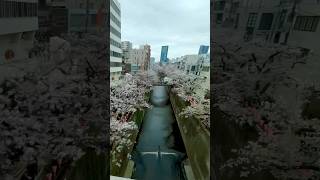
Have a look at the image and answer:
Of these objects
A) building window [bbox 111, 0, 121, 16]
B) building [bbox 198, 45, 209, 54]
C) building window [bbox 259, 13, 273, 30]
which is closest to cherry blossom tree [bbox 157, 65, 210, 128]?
building [bbox 198, 45, 209, 54]

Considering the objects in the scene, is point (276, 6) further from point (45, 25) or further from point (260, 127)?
point (45, 25)

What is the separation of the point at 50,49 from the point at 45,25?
0.52ft

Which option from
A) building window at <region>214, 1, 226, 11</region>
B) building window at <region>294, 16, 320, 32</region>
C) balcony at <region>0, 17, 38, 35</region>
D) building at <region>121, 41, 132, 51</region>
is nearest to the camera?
balcony at <region>0, 17, 38, 35</region>

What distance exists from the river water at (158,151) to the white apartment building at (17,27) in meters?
1.51

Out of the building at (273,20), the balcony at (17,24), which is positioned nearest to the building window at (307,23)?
the building at (273,20)

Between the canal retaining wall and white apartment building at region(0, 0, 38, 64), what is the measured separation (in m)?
1.58

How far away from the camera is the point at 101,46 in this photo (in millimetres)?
2379

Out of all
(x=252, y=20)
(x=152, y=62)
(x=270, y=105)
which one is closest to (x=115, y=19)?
(x=152, y=62)

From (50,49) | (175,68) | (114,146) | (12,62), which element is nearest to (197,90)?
(175,68)

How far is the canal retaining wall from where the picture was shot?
2676 mm

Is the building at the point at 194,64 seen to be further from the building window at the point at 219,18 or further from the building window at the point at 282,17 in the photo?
the building window at the point at 282,17

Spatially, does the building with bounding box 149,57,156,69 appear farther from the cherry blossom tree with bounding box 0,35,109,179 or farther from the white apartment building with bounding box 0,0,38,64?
the white apartment building with bounding box 0,0,38,64

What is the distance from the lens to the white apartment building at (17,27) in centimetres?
181

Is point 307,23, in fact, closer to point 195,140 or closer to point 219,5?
point 219,5
